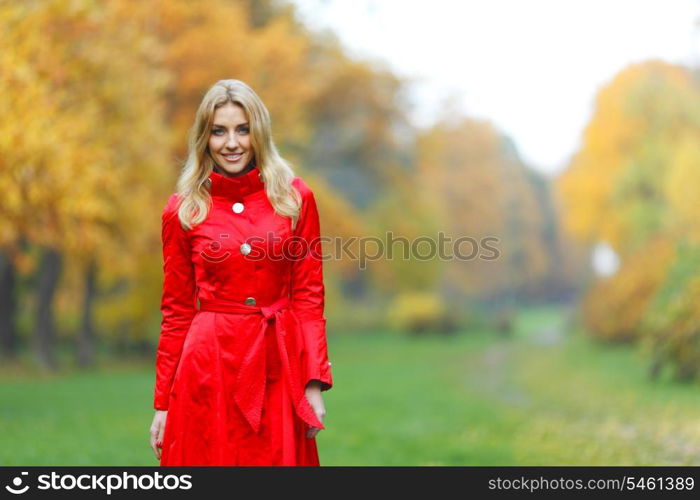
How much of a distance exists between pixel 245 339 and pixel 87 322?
2111 cm

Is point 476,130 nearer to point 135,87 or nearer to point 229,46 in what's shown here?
point 229,46

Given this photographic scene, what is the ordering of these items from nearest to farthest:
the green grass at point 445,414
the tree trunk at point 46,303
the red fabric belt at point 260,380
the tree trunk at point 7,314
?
the red fabric belt at point 260,380 < the green grass at point 445,414 < the tree trunk at point 46,303 < the tree trunk at point 7,314

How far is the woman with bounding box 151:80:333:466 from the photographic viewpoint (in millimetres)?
4000

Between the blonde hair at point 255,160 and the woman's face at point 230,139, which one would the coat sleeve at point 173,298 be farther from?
the woman's face at point 230,139

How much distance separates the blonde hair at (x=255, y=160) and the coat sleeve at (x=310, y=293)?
5 cm

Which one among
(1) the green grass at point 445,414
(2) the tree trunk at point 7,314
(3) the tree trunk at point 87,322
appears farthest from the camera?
(2) the tree trunk at point 7,314

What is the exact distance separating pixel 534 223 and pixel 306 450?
54767 mm

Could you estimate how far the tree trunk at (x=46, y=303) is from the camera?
71.9ft

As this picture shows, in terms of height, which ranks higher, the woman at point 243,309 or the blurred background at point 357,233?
the blurred background at point 357,233

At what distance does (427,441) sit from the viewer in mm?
11383

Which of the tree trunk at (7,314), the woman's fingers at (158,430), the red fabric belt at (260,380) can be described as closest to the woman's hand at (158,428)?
the woman's fingers at (158,430)

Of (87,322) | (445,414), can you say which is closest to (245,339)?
(445,414)

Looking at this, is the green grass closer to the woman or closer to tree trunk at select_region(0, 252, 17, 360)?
tree trunk at select_region(0, 252, 17, 360)
